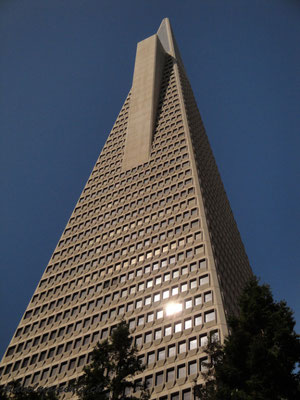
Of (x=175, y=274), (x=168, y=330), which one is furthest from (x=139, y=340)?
(x=175, y=274)

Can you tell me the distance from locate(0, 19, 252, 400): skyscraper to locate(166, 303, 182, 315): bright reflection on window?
142 mm

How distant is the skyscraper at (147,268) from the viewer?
47.2 m

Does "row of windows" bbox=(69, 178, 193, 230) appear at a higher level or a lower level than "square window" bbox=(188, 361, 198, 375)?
higher

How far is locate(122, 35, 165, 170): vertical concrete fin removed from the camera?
280 feet

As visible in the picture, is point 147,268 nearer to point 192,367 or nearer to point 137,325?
point 137,325

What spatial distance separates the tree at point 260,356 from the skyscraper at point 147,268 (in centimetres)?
2093

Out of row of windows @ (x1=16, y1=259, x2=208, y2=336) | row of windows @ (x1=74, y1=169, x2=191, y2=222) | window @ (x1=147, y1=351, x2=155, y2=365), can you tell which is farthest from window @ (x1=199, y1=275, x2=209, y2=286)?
row of windows @ (x1=74, y1=169, x2=191, y2=222)

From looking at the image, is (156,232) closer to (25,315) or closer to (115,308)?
(115,308)

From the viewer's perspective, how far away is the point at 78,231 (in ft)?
244

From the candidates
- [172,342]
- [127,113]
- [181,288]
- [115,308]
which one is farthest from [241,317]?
[127,113]

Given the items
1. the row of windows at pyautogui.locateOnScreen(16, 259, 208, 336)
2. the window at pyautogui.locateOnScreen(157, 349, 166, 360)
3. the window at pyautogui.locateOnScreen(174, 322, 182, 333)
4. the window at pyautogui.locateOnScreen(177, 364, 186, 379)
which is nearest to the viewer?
the window at pyautogui.locateOnScreen(177, 364, 186, 379)

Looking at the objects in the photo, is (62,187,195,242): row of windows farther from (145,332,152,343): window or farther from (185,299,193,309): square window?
(145,332,152,343): window

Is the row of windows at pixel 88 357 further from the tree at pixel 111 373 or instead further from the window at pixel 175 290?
the tree at pixel 111 373

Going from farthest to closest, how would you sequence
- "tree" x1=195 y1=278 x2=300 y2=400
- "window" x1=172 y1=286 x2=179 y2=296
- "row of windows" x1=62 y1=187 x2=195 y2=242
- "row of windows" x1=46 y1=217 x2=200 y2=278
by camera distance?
"row of windows" x1=62 y1=187 x2=195 y2=242
"row of windows" x1=46 y1=217 x2=200 y2=278
"window" x1=172 y1=286 x2=179 y2=296
"tree" x1=195 y1=278 x2=300 y2=400
